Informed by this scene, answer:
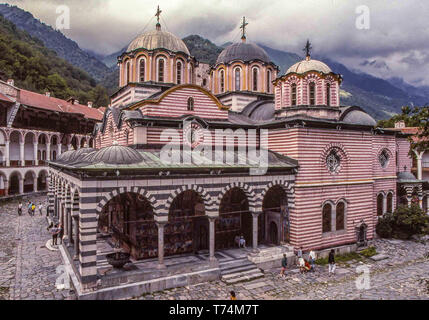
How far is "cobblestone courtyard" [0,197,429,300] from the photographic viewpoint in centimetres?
1195

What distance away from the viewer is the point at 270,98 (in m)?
23.0

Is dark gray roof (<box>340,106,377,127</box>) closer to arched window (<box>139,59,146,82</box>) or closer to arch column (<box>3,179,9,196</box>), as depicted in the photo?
arched window (<box>139,59,146,82</box>)

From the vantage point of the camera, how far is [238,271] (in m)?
14.0

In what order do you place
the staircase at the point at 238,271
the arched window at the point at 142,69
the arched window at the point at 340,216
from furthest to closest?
the arched window at the point at 142,69 < the arched window at the point at 340,216 < the staircase at the point at 238,271

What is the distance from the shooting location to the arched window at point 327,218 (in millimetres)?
17156

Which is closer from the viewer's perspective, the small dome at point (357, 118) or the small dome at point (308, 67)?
the small dome at point (308, 67)

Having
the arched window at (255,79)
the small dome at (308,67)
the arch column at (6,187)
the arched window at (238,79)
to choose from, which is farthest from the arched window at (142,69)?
the arch column at (6,187)

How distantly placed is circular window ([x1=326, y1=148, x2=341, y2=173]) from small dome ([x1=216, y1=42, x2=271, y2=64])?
8.88 meters

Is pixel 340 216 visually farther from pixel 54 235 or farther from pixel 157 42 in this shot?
pixel 54 235

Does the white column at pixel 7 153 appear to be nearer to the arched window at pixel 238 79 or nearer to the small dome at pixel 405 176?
the arched window at pixel 238 79

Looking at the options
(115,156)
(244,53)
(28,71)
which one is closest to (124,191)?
(115,156)

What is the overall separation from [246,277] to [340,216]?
23.6 feet

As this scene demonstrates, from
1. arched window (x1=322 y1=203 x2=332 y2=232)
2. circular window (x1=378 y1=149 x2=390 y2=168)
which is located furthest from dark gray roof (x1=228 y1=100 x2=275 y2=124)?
circular window (x1=378 y1=149 x2=390 y2=168)
